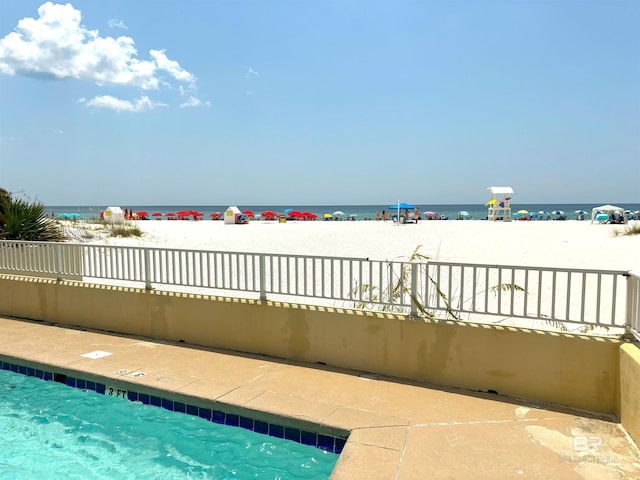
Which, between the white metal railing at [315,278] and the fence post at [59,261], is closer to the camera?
the white metal railing at [315,278]

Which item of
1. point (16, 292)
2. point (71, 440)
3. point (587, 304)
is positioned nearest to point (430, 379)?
point (71, 440)

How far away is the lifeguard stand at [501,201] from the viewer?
4028cm

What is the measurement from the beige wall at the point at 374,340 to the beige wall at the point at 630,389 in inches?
4.8

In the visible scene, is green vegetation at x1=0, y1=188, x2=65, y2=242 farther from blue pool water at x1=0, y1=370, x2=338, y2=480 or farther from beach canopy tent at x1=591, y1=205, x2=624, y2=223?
beach canopy tent at x1=591, y1=205, x2=624, y2=223

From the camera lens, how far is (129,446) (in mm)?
3979

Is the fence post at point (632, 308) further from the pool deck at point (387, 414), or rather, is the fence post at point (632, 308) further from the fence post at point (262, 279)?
the fence post at point (262, 279)

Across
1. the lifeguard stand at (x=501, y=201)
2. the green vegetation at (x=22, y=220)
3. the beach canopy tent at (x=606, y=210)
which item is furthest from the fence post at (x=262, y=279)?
the beach canopy tent at (x=606, y=210)

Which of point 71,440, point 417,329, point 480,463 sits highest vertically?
point 417,329

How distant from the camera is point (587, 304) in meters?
7.88

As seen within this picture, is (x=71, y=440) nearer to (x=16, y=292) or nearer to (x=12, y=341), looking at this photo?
(x=12, y=341)

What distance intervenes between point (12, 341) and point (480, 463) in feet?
19.7

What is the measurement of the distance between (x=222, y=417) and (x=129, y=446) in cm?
84

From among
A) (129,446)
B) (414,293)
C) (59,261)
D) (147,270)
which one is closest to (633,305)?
(414,293)

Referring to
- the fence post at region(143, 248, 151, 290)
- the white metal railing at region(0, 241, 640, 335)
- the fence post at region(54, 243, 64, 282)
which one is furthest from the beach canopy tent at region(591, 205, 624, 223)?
the fence post at region(54, 243, 64, 282)
